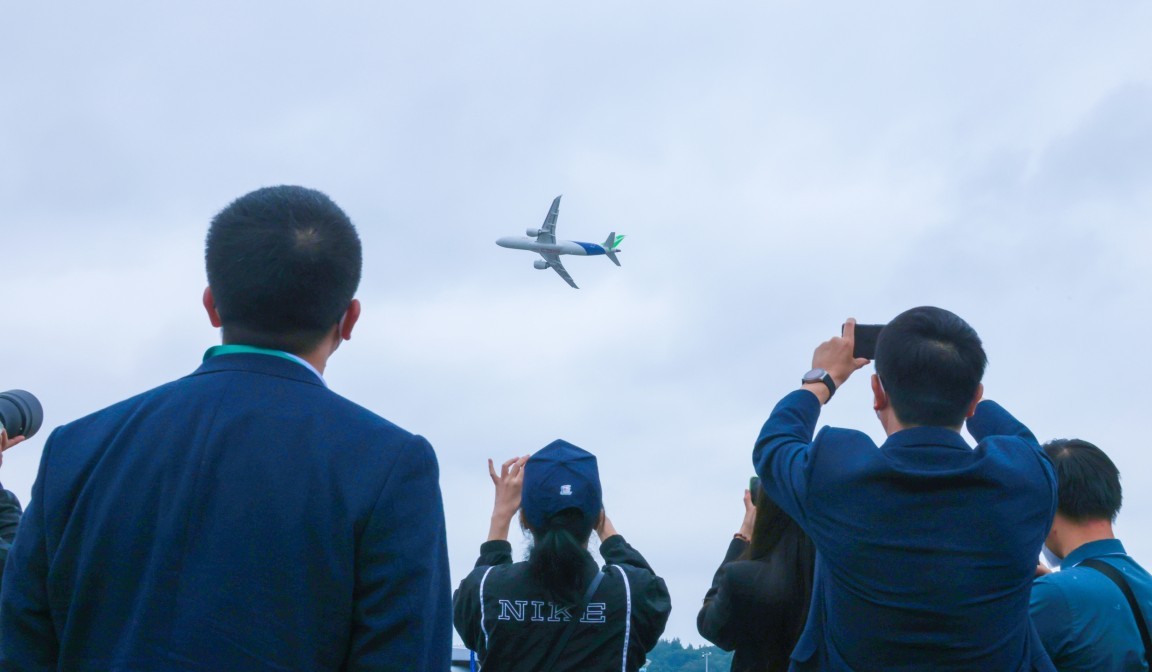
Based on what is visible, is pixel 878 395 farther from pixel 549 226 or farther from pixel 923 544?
pixel 549 226

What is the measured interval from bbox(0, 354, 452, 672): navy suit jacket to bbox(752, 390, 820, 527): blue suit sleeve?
1600 millimetres

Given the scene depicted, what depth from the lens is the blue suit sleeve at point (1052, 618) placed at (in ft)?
15.0

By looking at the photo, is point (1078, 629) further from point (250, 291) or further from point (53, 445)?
point (53, 445)

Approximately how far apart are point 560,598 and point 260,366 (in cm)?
286

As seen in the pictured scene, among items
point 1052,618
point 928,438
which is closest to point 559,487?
point 928,438

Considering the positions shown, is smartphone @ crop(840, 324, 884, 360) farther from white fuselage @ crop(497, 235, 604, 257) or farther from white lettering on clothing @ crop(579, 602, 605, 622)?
white fuselage @ crop(497, 235, 604, 257)

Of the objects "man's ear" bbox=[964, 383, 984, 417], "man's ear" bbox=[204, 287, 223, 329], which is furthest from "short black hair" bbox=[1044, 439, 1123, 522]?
"man's ear" bbox=[204, 287, 223, 329]

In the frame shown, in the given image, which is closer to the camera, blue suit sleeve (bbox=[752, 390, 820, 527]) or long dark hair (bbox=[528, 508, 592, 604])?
blue suit sleeve (bbox=[752, 390, 820, 527])

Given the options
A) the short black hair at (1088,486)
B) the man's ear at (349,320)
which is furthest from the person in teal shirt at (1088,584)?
the man's ear at (349,320)

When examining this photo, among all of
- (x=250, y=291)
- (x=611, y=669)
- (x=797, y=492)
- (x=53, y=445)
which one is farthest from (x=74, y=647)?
(x=611, y=669)

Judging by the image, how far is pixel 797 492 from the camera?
3811 millimetres

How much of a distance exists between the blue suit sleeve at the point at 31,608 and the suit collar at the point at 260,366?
50 cm

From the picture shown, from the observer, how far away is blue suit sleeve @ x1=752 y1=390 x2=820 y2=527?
3.84 metres

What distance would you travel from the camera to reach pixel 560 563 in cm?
523
